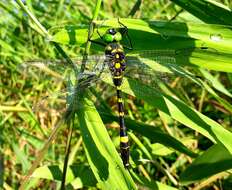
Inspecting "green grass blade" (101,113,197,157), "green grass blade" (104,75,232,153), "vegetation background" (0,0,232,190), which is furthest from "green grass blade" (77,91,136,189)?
"green grass blade" (101,113,197,157)

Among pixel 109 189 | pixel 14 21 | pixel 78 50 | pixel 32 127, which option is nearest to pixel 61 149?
pixel 32 127

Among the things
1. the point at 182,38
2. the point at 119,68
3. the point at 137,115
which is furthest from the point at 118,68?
the point at 137,115

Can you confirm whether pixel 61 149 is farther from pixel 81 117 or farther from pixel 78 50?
pixel 81 117

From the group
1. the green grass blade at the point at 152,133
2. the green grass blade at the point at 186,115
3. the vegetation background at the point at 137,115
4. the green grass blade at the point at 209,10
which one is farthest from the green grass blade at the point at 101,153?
the green grass blade at the point at 209,10

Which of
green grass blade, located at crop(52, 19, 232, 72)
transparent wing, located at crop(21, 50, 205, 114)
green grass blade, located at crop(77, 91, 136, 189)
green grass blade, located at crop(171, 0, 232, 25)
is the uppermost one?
green grass blade, located at crop(171, 0, 232, 25)

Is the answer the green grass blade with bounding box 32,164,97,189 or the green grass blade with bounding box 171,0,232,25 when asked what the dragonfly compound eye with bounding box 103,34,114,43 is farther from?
the green grass blade with bounding box 32,164,97,189

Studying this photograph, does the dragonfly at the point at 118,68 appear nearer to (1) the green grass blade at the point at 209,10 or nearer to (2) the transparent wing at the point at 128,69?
(2) the transparent wing at the point at 128,69

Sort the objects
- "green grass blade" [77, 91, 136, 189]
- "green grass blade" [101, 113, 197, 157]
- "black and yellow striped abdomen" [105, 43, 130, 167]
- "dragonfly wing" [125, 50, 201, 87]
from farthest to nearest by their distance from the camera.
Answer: "green grass blade" [101, 113, 197, 157] → "black and yellow striped abdomen" [105, 43, 130, 167] → "dragonfly wing" [125, 50, 201, 87] → "green grass blade" [77, 91, 136, 189]
